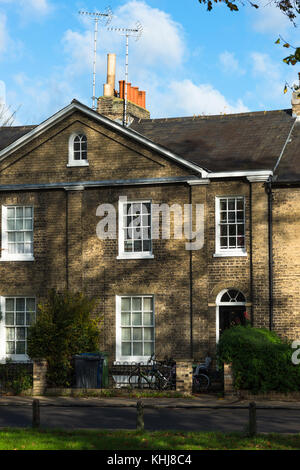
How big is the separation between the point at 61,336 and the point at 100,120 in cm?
750

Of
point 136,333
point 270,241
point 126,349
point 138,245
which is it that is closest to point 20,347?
point 126,349

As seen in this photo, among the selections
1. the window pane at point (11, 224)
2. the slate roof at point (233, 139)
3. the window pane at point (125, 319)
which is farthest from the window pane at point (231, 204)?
the window pane at point (11, 224)

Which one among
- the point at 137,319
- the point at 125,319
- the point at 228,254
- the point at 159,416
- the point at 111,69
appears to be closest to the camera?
the point at 159,416

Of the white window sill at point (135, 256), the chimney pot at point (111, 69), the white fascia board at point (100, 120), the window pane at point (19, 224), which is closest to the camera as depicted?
the white fascia board at point (100, 120)

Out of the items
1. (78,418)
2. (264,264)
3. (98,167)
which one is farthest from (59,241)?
(78,418)

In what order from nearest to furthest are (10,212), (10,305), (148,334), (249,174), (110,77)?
(249,174) < (148,334) < (10,305) < (10,212) < (110,77)

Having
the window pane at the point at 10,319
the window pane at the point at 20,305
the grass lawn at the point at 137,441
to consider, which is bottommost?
the grass lawn at the point at 137,441

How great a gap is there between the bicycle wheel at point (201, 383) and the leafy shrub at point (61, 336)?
349 centimetres

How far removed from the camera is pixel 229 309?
1062 inches

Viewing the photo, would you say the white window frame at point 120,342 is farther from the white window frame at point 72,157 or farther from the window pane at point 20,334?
the white window frame at point 72,157

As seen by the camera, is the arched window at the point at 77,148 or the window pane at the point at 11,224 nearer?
the arched window at the point at 77,148

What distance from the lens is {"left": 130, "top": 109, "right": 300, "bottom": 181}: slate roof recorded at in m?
27.5

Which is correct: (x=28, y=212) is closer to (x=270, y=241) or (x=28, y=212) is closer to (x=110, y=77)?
(x=110, y=77)

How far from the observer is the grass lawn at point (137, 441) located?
559 inches
